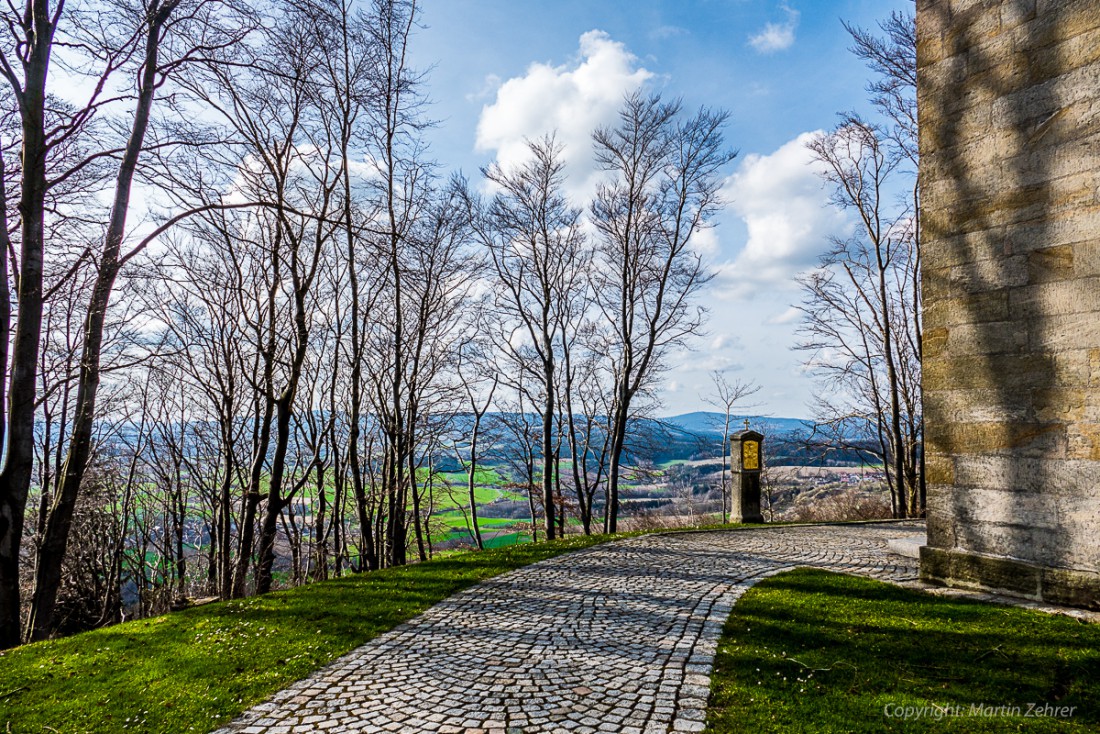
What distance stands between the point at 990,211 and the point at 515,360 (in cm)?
1272

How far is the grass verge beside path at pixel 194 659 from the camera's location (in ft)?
11.4

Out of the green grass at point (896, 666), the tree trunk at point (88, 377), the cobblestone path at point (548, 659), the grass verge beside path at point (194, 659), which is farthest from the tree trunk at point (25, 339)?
the green grass at point (896, 666)

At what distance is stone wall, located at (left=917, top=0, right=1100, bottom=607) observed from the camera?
4734 millimetres

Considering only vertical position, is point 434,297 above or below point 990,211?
above

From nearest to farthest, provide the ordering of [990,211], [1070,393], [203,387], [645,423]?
[1070,393] < [990,211] < [203,387] < [645,423]

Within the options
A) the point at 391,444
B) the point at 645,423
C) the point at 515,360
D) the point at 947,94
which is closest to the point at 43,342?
the point at 391,444

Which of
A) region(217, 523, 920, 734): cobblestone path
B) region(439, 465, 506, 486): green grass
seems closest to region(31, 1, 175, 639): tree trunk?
region(217, 523, 920, 734): cobblestone path

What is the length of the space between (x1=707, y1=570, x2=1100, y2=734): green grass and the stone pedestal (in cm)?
665

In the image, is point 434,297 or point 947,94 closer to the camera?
point 947,94

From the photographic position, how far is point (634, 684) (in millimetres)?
3744

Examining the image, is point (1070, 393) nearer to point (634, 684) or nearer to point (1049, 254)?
point (1049, 254)

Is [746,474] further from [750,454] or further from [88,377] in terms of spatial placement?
[88,377]

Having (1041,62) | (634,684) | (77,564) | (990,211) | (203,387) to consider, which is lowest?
(77,564)

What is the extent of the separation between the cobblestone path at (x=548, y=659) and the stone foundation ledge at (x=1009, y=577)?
64 cm
